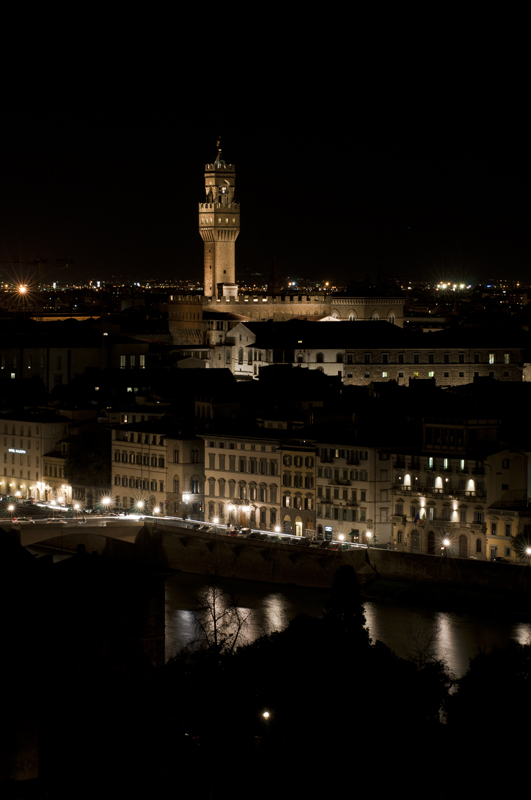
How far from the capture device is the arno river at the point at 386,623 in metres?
21.4

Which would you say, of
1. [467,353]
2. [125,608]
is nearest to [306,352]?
[467,353]

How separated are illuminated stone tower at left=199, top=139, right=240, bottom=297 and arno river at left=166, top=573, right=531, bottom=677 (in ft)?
70.0

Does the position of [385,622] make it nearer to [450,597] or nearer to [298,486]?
[450,597]

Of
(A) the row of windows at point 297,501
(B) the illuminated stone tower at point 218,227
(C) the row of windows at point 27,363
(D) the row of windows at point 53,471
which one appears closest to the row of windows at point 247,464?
(A) the row of windows at point 297,501

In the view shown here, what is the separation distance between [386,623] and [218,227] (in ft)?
80.1

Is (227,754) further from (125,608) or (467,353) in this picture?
(467,353)

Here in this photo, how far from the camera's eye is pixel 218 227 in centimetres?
4622

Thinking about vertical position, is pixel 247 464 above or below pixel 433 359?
below

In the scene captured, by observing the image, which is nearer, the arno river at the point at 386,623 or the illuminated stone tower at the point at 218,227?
the arno river at the point at 386,623

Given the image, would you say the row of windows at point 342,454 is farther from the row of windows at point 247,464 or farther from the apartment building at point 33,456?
the apartment building at point 33,456

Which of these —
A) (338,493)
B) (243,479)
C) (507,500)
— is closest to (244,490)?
(243,479)

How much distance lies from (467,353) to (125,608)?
24307 mm

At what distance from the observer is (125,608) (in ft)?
52.1

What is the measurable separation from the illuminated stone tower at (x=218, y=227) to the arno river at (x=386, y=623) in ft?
70.0
